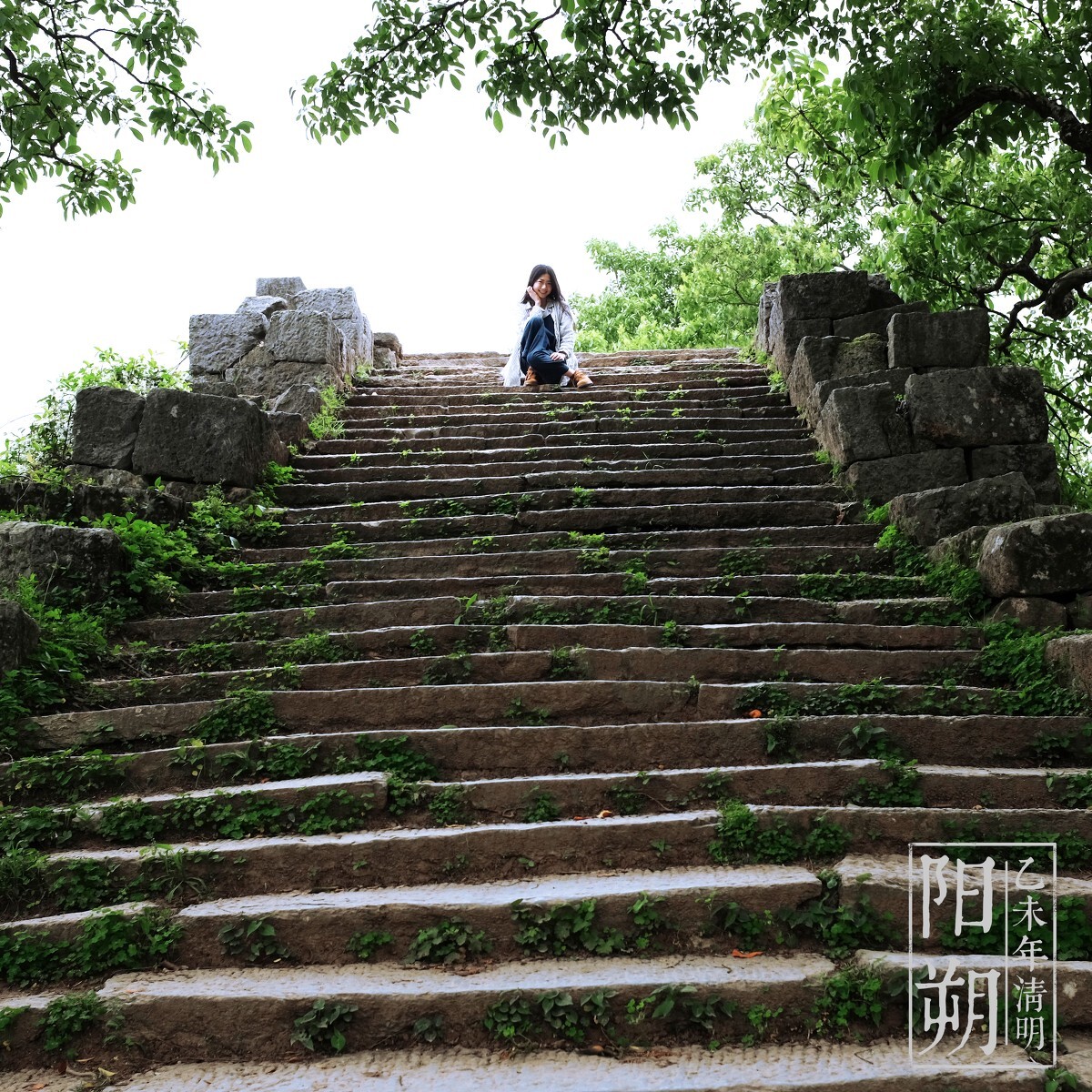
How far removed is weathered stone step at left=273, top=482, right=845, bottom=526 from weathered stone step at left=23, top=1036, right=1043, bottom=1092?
14.1 feet

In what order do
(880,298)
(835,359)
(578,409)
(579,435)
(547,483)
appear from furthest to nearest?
(578,409) < (880,298) < (579,435) < (835,359) < (547,483)

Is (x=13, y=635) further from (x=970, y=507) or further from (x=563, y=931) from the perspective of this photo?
(x=970, y=507)

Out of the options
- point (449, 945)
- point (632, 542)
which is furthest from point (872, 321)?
point (449, 945)

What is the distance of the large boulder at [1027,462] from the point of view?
6.72 m

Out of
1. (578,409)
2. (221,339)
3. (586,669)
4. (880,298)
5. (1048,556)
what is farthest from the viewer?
(221,339)

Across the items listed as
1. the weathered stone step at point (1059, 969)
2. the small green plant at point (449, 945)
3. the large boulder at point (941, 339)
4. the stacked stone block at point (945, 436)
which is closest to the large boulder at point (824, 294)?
the stacked stone block at point (945, 436)

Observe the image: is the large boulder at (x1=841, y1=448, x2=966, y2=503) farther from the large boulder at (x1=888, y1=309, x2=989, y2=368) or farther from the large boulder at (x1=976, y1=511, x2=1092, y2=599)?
the large boulder at (x1=976, y1=511, x2=1092, y2=599)

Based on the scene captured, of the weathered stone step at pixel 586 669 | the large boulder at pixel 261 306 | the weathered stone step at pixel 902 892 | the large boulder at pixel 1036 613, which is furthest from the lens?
the large boulder at pixel 261 306

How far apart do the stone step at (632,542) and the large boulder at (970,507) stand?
15.6 inches

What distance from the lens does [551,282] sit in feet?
33.9

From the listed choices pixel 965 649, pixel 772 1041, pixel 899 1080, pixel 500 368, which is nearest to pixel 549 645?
pixel 965 649

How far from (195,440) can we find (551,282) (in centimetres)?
450

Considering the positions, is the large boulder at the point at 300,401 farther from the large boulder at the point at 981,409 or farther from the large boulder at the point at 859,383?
the large boulder at the point at 981,409

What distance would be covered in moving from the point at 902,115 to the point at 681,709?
484 cm
